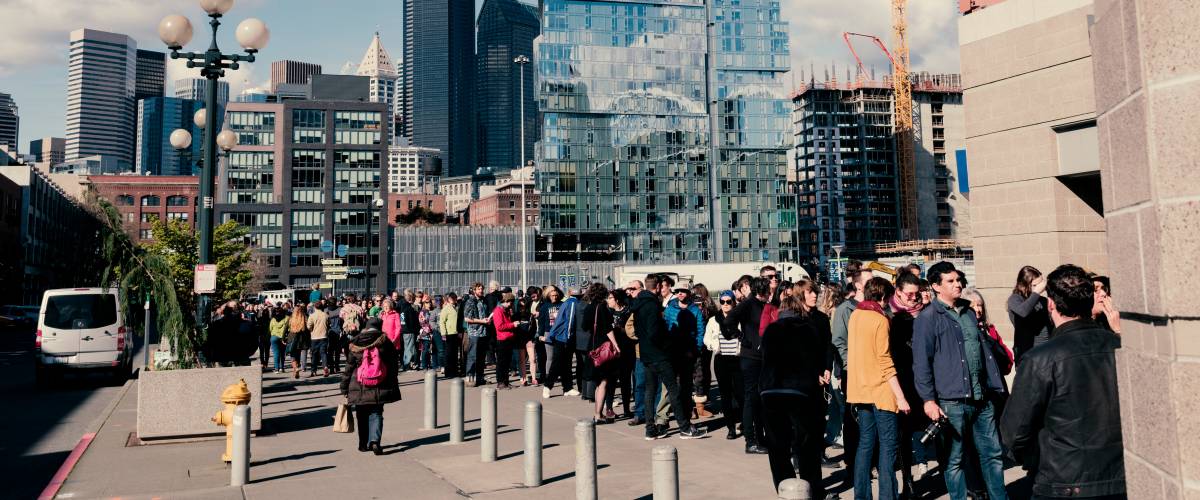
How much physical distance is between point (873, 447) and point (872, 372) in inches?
25.5

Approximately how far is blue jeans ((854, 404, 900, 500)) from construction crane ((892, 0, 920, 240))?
16503 centimetres

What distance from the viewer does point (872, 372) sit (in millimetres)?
6422

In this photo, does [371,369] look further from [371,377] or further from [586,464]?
[586,464]

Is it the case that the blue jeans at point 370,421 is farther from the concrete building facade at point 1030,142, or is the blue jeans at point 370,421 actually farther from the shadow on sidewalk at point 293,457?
the concrete building facade at point 1030,142

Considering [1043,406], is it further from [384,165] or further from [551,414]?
[384,165]

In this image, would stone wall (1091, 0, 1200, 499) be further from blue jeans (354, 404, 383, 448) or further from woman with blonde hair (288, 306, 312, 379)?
woman with blonde hair (288, 306, 312, 379)

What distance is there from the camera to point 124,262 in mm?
11562

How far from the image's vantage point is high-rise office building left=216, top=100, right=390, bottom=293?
10562 cm

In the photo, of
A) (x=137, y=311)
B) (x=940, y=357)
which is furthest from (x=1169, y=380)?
(x=137, y=311)

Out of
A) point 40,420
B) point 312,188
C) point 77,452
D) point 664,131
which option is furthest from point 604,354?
point 664,131

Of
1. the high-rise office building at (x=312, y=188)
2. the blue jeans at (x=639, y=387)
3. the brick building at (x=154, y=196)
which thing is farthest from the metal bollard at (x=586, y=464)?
the brick building at (x=154, y=196)

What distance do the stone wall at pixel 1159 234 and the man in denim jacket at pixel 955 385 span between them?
10.7ft

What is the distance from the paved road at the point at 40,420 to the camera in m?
9.50

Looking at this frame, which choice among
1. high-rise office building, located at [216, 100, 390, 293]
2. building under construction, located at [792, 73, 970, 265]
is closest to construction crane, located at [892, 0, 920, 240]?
building under construction, located at [792, 73, 970, 265]
